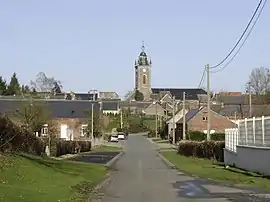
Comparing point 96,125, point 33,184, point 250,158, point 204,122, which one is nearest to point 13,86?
point 96,125

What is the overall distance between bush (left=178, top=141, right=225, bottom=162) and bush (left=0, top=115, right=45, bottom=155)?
18834 mm

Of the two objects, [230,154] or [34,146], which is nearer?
[34,146]

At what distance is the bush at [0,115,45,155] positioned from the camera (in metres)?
28.4

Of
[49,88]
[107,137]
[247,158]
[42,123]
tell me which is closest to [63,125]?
[107,137]

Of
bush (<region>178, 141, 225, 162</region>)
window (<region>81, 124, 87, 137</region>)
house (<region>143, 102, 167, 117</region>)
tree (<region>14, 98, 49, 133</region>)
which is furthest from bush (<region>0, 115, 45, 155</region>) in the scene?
house (<region>143, 102, 167, 117</region>)

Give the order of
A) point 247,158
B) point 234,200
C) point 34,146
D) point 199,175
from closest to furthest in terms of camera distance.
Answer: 1. point 234,200
2. point 199,175
3. point 247,158
4. point 34,146

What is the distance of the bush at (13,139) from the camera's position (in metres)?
28.4

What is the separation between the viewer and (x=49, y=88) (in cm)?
15638

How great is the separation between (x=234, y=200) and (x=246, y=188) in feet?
17.7

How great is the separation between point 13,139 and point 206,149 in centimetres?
2664

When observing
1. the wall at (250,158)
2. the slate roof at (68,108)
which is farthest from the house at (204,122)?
the wall at (250,158)

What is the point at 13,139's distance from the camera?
31.0 m

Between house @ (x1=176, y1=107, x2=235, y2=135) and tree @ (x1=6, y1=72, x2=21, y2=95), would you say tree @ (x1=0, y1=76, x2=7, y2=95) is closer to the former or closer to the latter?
tree @ (x1=6, y1=72, x2=21, y2=95)

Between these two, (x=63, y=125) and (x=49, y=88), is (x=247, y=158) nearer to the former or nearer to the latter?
(x=63, y=125)
